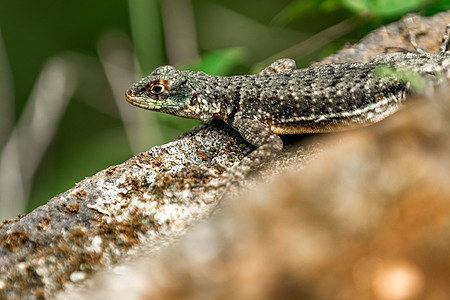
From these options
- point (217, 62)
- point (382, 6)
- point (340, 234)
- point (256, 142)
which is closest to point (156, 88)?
point (217, 62)

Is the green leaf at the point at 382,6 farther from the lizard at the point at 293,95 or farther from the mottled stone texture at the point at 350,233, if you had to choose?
the mottled stone texture at the point at 350,233

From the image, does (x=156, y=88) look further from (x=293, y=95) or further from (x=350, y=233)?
(x=350, y=233)

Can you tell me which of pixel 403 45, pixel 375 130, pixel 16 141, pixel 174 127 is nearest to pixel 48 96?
pixel 16 141

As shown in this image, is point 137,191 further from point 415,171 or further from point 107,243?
point 415,171

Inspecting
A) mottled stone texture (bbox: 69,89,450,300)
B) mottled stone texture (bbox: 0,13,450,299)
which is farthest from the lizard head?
mottled stone texture (bbox: 69,89,450,300)

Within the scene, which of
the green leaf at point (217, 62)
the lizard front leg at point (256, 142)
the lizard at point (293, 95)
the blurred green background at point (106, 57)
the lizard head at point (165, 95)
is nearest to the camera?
the lizard front leg at point (256, 142)

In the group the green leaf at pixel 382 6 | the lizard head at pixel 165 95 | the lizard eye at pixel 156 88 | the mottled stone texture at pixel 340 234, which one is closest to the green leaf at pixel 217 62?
the lizard head at pixel 165 95
